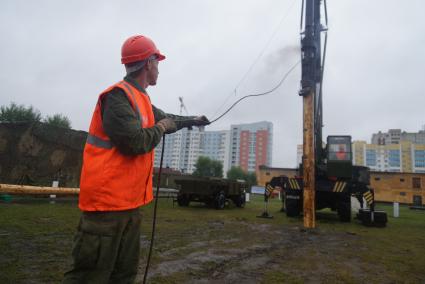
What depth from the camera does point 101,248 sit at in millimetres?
1449

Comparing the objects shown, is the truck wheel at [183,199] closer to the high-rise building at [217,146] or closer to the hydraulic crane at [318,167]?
the hydraulic crane at [318,167]

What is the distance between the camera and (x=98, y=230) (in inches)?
57.5

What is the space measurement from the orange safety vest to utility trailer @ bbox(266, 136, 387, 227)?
9.65 metres

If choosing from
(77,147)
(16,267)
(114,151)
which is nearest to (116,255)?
(114,151)

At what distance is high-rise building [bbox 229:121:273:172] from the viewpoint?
97750 millimetres

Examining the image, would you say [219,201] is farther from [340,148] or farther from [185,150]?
[185,150]

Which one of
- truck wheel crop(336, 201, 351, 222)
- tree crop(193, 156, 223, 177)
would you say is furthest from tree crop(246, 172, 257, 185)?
truck wheel crop(336, 201, 351, 222)

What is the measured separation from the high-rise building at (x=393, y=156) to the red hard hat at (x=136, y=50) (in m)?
102

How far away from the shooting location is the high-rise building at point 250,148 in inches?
3848

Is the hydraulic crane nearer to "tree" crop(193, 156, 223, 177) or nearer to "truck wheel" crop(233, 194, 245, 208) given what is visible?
"truck wheel" crop(233, 194, 245, 208)

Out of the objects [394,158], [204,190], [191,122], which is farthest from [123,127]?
[394,158]

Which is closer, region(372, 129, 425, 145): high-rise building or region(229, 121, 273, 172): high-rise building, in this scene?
region(229, 121, 273, 172): high-rise building

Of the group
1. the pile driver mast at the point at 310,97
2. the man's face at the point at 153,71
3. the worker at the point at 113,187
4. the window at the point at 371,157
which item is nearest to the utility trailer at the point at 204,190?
the pile driver mast at the point at 310,97

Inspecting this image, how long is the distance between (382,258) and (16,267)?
18.3 ft
